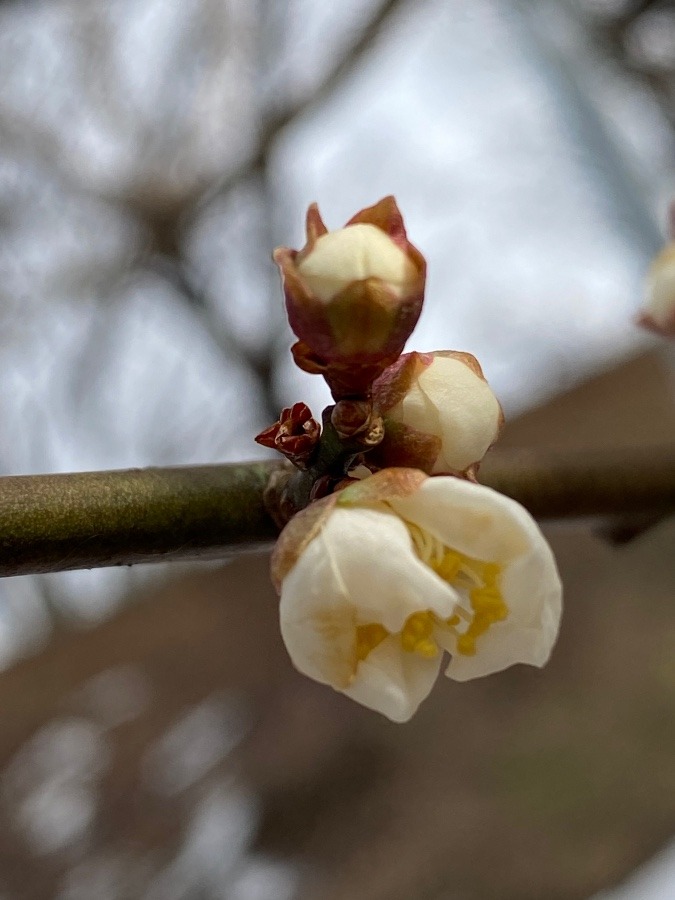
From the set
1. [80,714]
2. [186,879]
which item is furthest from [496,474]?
[80,714]

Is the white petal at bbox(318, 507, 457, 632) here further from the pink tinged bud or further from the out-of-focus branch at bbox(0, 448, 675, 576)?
the pink tinged bud

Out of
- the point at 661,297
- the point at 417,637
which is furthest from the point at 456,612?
the point at 661,297

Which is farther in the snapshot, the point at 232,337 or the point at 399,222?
the point at 232,337

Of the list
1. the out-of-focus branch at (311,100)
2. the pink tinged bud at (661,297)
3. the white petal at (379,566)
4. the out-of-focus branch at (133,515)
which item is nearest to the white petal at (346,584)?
the white petal at (379,566)

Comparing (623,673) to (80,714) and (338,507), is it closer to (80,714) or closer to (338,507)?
(80,714)

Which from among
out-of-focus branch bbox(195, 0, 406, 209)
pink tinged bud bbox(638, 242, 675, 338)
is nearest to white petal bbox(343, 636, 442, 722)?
pink tinged bud bbox(638, 242, 675, 338)

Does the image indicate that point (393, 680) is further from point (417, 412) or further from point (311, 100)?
point (311, 100)
